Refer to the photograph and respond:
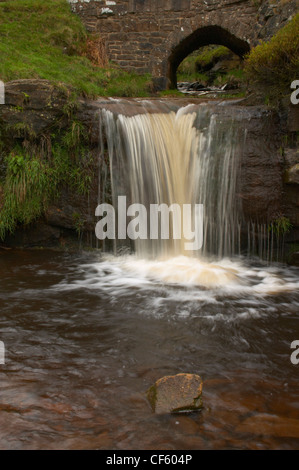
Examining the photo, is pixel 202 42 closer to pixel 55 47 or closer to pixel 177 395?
pixel 55 47

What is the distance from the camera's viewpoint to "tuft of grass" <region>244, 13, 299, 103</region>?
6.30 m

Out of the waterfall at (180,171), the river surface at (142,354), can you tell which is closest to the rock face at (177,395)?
the river surface at (142,354)

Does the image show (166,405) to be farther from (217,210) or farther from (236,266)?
(217,210)

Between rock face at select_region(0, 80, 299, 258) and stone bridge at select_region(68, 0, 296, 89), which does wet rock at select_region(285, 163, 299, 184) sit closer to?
rock face at select_region(0, 80, 299, 258)

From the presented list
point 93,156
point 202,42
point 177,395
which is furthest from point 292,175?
point 202,42

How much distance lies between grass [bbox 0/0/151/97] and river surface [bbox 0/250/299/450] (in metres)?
5.57

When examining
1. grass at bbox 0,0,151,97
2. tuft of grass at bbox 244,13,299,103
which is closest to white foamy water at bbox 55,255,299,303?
tuft of grass at bbox 244,13,299,103

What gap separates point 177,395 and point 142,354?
85 cm

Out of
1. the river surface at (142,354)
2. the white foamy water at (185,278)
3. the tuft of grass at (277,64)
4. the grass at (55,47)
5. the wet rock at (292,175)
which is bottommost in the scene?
the river surface at (142,354)

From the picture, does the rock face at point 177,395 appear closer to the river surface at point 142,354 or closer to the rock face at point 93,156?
the river surface at point 142,354

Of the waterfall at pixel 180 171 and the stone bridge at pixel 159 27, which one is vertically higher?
the stone bridge at pixel 159 27

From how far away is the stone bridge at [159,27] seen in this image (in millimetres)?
10633

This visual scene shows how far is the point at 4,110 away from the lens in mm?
6469

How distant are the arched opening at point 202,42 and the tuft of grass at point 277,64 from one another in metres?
4.56
